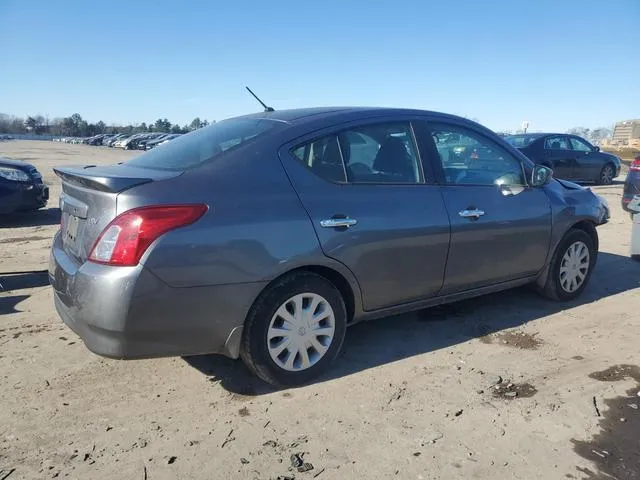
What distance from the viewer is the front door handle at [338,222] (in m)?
3.29

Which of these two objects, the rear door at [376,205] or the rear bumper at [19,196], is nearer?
the rear door at [376,205]

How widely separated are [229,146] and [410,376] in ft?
6.12

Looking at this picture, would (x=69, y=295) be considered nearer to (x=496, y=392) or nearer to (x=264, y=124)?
(x=264, y=124)

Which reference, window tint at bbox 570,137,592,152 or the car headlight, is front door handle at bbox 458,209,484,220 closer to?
the car headlight

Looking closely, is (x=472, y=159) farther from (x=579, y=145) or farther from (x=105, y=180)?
(x=579, y=145)

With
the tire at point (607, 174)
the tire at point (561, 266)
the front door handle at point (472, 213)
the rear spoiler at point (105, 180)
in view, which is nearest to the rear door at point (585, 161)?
the tire at point (607, 174)

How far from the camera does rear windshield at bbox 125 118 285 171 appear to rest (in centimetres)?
333

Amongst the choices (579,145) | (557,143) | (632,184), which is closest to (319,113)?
(632,184)

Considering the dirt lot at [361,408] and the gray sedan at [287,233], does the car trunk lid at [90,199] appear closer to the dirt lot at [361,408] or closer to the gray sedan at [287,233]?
the gray sedan at [287,233]

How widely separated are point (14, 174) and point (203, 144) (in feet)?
21.8

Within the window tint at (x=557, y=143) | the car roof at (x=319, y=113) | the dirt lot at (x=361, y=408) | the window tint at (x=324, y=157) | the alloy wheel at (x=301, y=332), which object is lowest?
the dirt lot at (x=361, y=408)

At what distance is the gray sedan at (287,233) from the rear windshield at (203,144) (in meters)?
0.02

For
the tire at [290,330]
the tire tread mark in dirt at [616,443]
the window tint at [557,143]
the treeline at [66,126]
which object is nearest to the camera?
the tire tread mark in dirt at [616,443]

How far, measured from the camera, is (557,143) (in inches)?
614
